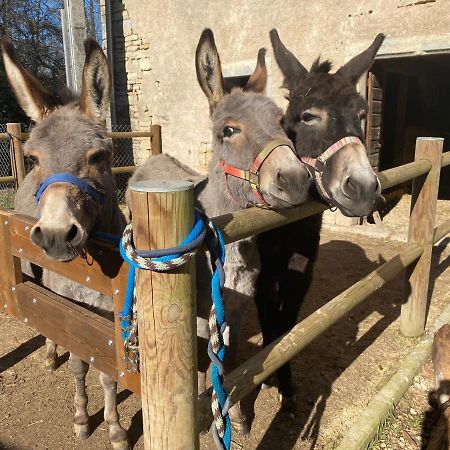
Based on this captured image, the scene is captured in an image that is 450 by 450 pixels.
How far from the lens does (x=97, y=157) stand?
192 centimetres

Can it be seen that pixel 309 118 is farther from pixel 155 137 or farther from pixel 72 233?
pixel 155 137

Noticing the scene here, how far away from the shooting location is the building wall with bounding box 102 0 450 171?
228 inches

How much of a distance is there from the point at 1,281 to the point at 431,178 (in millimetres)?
3182

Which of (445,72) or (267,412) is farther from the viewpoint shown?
(445,72)

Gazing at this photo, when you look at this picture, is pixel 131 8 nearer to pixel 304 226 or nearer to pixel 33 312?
pixel 304 226

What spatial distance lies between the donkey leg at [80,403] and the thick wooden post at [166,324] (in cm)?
142

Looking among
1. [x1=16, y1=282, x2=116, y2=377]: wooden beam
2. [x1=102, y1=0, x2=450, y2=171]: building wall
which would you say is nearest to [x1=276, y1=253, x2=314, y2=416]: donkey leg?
[x1=16, y1=282, x2=116, y2=377]: wooden beam

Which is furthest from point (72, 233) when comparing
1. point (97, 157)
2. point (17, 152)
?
point (17, 152)

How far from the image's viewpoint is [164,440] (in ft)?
4.04

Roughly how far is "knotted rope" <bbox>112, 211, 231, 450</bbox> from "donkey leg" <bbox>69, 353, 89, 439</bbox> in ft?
4.45

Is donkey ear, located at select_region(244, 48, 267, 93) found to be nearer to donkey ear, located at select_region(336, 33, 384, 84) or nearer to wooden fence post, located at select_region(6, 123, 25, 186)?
donkey ear, located at select_region(336, 33, 384, 84)

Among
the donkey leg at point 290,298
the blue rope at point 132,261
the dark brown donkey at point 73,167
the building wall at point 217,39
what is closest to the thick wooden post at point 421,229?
the donkey leg at point 290,298

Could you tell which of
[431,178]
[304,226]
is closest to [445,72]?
[431,178]

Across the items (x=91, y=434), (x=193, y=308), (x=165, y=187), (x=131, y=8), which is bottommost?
(x=91, y=434)
